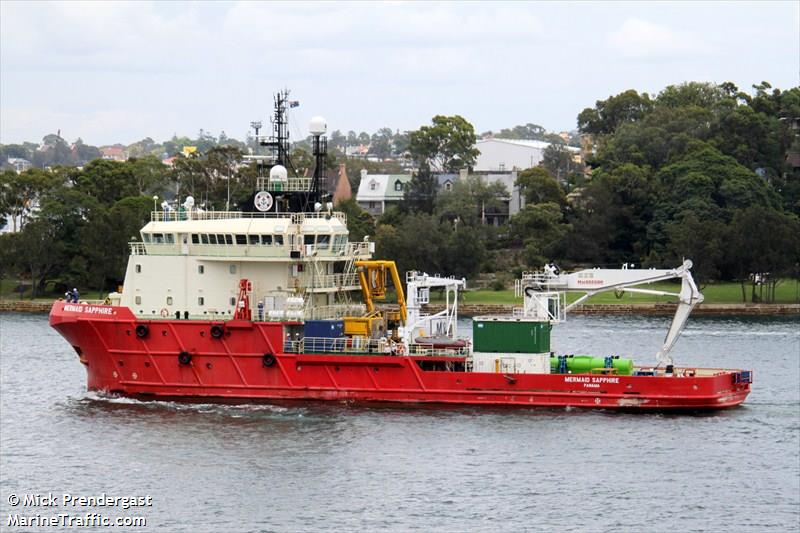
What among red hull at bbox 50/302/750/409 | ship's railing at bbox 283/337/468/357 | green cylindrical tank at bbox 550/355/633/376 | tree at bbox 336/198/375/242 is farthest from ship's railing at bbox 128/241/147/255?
tree at bbox 336/198/375/242

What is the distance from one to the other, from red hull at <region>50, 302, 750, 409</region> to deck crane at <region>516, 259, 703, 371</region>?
1.87 metres

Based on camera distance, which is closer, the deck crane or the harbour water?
the harbour water

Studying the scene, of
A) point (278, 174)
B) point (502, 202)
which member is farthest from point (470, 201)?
point (278, 174)

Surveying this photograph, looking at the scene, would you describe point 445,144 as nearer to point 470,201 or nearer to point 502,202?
point 502,202

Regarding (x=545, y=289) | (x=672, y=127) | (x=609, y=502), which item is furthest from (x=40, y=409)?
(x=672, y=127)

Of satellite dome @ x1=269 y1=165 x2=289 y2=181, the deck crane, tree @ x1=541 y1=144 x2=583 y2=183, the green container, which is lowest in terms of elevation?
the green container

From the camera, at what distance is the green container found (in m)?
47.0

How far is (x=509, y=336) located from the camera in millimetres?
47062

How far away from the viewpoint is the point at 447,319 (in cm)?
5044

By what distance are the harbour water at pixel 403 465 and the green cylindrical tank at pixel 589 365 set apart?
5.58 ft

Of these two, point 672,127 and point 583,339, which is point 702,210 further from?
point 583,339

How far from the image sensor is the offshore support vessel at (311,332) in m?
47.0

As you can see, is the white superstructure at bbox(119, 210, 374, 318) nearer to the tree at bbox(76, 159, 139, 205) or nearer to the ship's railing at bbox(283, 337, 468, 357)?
the ship's railing at bbox(283, 337, 468, 357)

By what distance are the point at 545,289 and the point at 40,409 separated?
1724 cm
